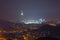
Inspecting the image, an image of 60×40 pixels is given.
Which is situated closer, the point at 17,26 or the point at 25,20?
the point at 17,26

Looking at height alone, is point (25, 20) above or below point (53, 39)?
above

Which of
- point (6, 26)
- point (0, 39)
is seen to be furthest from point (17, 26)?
point (0, 39)

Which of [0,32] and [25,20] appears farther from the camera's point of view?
[25,20]

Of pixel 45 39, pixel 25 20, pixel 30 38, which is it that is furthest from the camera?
pixel 25 20

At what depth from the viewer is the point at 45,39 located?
604cm

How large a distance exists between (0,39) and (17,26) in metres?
1.65

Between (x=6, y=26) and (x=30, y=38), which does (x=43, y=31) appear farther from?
(x=6, y=26)

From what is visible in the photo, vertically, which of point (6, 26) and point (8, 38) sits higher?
point (6, 26)

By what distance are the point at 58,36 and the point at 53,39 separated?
469mm

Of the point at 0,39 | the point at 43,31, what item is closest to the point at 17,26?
the point at 0,39

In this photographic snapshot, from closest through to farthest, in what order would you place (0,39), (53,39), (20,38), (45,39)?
(53,39)
(45,39)
(20,38)
(0,39)

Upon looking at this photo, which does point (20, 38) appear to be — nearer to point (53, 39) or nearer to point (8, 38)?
point (8, 38)

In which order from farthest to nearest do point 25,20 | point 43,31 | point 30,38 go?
point 25,20 → point 30,38 → point 43,31

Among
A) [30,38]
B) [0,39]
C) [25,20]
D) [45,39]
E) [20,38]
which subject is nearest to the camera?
[45,39]
